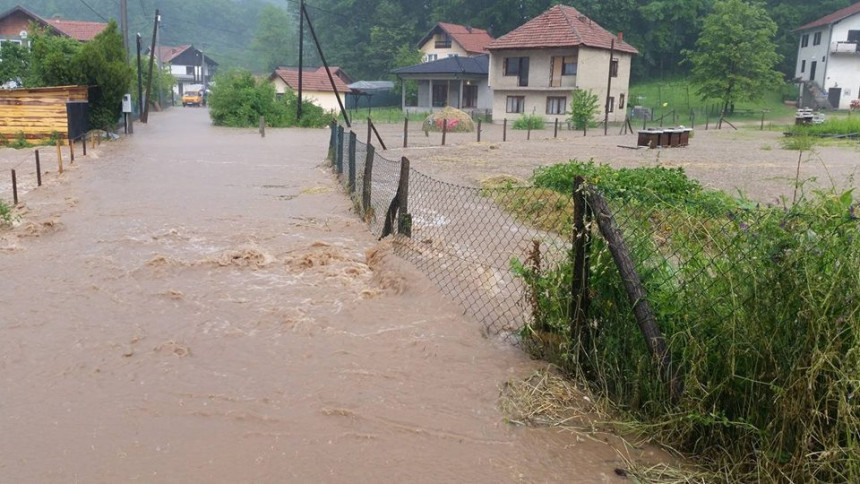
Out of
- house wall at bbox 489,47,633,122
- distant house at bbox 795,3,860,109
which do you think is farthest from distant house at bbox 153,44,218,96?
distant house at bbox 795,3,860,109

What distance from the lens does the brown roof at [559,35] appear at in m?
48.0

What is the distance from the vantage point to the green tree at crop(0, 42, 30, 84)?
110 feet

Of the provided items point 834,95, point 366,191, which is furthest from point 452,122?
point 834,95

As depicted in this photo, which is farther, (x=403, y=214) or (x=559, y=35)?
(x=559, y=35)

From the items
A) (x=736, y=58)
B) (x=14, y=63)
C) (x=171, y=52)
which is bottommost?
(x=14, y=63)

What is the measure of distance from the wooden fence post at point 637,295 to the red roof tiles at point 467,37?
208 ft

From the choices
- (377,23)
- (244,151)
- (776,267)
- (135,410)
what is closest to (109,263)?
(135,410)

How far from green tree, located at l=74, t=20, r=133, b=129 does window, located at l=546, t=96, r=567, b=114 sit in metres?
28.0

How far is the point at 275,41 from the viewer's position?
369 ft

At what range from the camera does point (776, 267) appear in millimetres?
3572

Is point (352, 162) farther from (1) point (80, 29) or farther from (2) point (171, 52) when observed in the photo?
(2) point (171, 52)

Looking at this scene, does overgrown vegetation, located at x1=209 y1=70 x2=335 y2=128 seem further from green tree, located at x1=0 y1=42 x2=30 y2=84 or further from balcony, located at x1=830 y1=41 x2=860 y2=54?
balcony, located at x1=830 y1=41 x2=860 y2=54

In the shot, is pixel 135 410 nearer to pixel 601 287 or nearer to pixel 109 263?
pixel 601 287

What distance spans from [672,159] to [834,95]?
41991 mm
